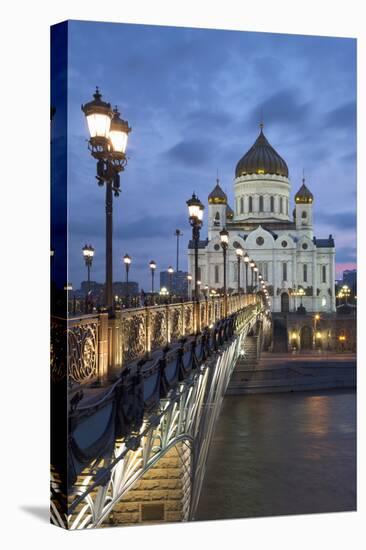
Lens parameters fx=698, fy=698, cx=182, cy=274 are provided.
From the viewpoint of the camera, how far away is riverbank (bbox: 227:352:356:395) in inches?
664

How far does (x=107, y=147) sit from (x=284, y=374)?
63.5 feet

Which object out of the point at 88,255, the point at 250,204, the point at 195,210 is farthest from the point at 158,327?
the point at 250,204

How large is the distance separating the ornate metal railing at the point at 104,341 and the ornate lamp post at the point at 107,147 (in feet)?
1.03

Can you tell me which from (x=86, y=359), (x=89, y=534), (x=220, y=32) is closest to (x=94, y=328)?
(x=86, y=359)

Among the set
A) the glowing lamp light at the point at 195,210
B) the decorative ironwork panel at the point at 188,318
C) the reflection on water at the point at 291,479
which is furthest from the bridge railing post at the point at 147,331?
the glowing lamp light at the point at 195,210

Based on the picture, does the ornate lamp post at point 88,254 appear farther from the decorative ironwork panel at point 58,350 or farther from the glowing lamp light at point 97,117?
the glowing lamp light at point 97,117

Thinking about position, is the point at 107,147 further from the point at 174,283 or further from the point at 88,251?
the point at 174,283

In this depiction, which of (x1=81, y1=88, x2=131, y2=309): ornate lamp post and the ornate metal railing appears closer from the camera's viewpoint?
the ornate metal railing

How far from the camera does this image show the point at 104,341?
6.05 meters

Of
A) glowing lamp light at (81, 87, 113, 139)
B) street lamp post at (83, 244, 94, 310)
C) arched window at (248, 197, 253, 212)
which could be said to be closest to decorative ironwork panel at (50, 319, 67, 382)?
street lamp post at (83, 244, 94, 310)

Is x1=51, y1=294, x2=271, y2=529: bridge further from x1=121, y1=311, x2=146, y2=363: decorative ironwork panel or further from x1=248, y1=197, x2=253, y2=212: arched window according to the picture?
x1=248, y1=197, x2=253, y2=212: arched window

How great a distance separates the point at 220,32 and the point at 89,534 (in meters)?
6.06

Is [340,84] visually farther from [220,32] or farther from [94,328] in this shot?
[94,328]

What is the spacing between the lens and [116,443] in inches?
224
